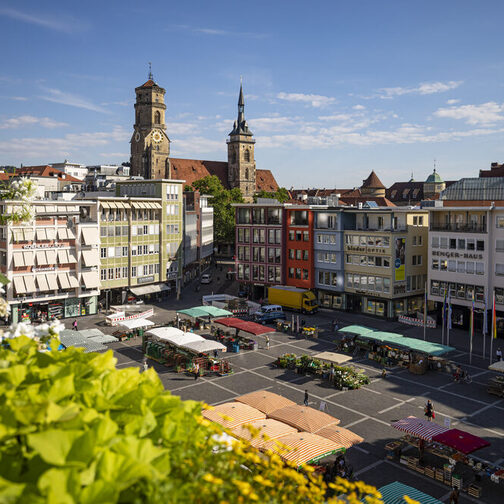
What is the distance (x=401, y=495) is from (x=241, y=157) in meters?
140

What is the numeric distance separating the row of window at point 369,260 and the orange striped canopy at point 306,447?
40.4 meters

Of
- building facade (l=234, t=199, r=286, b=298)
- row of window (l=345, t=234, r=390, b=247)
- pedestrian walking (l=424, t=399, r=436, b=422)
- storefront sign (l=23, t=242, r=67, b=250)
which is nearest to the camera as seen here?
pedestrian walking (l=424, t=399, r=436, b=422)

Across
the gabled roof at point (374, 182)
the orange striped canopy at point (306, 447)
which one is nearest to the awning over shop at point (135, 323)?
the orange striped canopy at point (306, 447)

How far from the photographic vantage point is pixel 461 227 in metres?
56.6

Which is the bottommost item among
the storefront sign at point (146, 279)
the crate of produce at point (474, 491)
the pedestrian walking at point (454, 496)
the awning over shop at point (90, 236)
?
the crate of produce at point (474, 491)

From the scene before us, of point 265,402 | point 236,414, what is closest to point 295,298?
point 265,402

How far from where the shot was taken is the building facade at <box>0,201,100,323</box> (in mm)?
56531

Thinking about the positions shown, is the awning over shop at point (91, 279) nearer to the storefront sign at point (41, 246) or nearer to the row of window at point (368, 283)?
the storefront sign at point (41, 246)

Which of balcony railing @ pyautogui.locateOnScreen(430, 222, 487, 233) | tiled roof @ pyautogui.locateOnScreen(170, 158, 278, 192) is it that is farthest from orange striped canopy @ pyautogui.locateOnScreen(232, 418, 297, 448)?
tiled roof @ pyautogui.locateOnScreen(170, 158, 278, 192)

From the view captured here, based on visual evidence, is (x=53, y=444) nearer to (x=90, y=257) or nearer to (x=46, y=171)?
(x=90, y=257)

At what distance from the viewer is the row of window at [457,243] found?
178ft

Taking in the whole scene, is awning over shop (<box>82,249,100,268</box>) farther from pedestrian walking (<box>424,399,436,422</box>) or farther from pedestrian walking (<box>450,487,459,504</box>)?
pedestrian walking (<box>450,487,459,504</box>)

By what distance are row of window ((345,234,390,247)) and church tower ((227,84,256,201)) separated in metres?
92.4

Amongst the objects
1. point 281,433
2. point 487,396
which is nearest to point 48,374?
point 281,433
